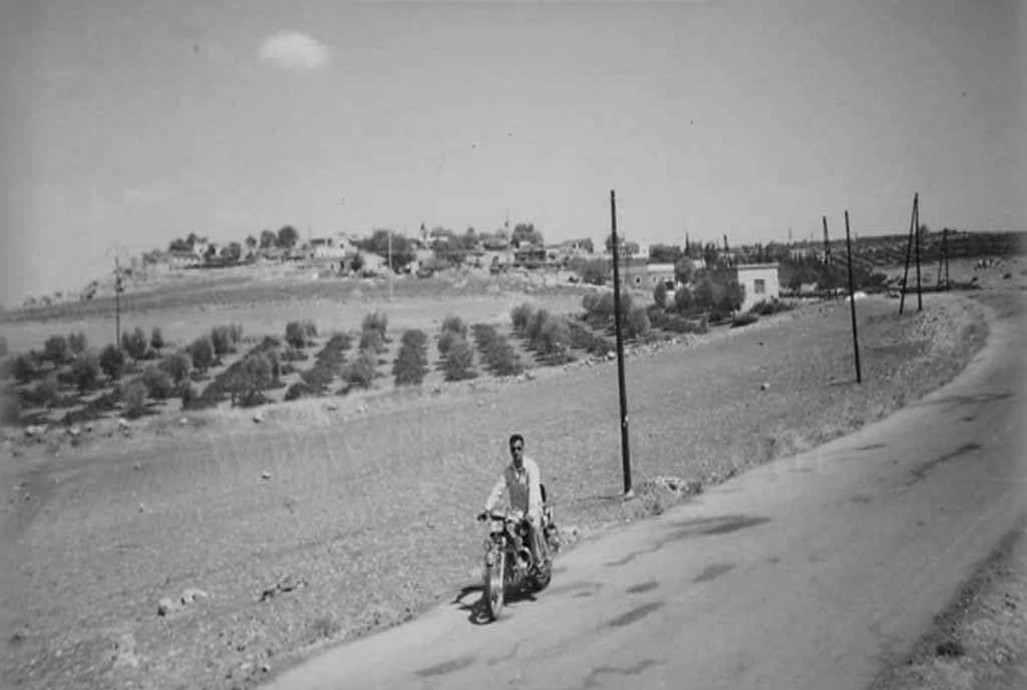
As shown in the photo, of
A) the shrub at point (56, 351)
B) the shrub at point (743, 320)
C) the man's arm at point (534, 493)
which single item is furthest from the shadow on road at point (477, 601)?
the shrub at point (56, 351)

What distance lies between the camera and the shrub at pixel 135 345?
5466 centimetres

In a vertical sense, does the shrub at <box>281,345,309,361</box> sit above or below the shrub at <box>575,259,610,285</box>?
below

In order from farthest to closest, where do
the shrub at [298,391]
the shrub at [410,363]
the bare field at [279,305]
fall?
1. the bare field at [279,305]
2. the shrub at [410,363]
3. the shrub at [298,391]

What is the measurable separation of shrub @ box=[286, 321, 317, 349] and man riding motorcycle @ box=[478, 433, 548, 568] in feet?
173

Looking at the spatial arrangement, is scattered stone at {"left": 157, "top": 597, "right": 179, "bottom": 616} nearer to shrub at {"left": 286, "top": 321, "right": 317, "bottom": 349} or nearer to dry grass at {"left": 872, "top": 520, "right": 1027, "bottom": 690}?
dry grass at {"left": 872, "top": 520, "right": 1027, "bottom": 690}

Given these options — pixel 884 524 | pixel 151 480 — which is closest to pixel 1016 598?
pixel 884 524

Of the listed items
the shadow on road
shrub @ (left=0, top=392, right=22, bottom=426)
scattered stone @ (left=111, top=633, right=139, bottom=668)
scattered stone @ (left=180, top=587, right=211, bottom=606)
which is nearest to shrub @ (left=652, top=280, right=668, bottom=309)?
shrub @ (left=0, top=392, right=22, bottom=426)

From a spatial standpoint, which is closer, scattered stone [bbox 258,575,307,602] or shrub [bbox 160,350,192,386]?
scattered stone [bbox 258,575,307,602]

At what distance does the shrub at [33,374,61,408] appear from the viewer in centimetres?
4325

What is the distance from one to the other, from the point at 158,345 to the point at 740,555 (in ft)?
185

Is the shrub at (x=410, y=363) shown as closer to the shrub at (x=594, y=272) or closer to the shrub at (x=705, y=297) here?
the shrub at (x=705, y=297)

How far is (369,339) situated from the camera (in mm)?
56094

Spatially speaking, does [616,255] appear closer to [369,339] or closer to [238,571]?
[238,571]

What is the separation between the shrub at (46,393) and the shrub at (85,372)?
2.50 metres
